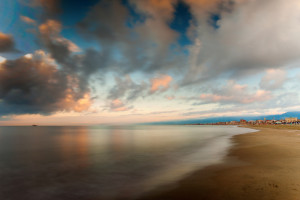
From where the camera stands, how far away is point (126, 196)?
8562 mm

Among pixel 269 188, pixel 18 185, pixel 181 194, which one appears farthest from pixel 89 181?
pixel 269 188

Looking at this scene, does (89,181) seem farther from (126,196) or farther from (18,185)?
(18,185)

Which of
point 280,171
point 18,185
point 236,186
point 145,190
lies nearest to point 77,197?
point 145,190

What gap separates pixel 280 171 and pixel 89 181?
12.9m

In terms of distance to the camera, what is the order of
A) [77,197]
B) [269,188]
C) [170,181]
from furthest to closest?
[170,181]
[77,197]
[269,188]

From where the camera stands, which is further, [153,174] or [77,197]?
[153,174]

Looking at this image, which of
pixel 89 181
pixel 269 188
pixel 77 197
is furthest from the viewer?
pixel 89 181

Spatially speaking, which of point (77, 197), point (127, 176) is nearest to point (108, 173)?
point (127, 176)

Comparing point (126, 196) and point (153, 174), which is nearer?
point (126, 196)

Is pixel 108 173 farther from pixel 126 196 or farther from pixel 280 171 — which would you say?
pixel 280 171

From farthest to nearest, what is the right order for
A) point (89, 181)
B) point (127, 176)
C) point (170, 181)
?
1. point (127, 176)
2. point (89, 181)
3. point (170, 181)

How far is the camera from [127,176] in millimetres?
12328

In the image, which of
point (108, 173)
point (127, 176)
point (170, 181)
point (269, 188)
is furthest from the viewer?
point (108, 173)

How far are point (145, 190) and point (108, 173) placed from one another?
209 inches
